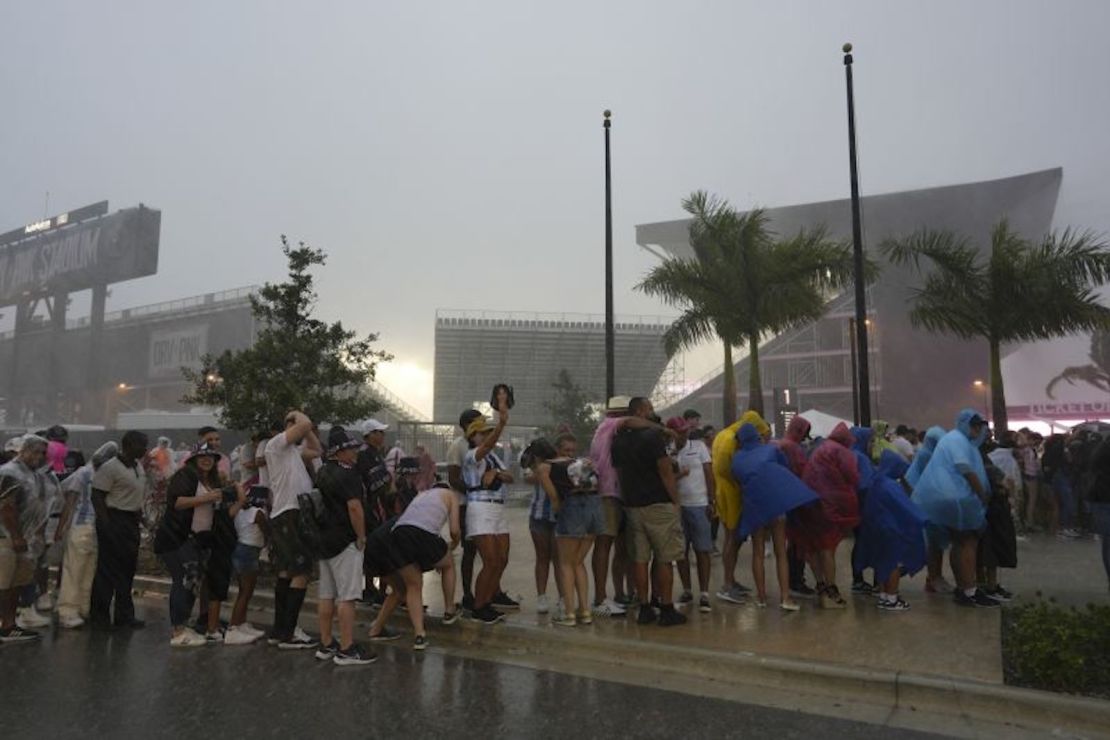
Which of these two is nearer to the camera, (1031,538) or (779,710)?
(779,710)

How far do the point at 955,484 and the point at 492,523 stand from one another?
391cm

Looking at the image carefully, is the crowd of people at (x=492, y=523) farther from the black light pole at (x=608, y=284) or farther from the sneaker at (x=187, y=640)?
the black light pole at (x=608, y=284)

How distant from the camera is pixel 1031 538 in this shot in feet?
36.1

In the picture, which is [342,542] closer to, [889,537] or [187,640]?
[187,640]

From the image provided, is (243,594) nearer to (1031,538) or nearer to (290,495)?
(290,495)

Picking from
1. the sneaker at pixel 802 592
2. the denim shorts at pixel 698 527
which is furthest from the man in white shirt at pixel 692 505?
the sneaker at pixel 802 592

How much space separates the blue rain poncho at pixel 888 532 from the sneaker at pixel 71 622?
6977mm

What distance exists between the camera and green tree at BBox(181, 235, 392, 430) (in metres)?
9.92

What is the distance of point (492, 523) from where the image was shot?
5.95 m

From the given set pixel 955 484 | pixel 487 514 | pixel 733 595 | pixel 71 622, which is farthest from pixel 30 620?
pixel 955 484

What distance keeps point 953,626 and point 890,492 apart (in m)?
1.20

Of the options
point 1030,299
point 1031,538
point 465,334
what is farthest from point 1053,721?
point 465,334

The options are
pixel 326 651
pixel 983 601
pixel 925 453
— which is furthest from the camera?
pixel 925 453

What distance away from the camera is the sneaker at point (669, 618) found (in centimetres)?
574
